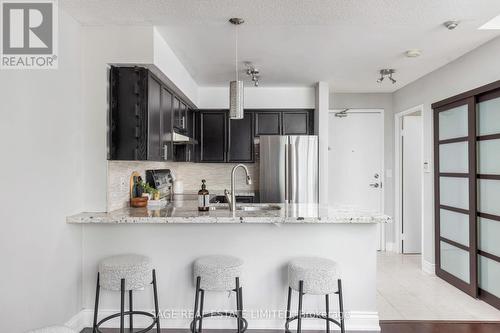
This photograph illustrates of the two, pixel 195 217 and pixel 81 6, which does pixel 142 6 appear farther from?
pixel 195 217

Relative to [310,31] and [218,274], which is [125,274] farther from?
[310,31]

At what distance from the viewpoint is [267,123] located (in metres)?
5.09

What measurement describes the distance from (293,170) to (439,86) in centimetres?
202

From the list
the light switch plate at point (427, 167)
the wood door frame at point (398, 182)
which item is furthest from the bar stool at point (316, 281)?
the wood door frame at point (398, 182)

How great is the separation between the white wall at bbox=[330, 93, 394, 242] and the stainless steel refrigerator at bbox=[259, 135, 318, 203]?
1260mm

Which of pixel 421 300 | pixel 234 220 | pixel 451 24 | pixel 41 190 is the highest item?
pixel 451 24

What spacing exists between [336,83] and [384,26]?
2026mm

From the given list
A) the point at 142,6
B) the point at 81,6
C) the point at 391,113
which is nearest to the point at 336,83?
the point at 391,113

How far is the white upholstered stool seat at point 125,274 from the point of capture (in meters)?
2.37

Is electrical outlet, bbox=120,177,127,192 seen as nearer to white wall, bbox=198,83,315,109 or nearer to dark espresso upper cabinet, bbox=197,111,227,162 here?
dark espresso upper cabinet, bbox=197,111,227,162

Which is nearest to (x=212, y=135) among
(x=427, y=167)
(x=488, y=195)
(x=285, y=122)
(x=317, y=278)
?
(x=285, y=122)

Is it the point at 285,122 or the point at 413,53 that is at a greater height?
the point at 413,53

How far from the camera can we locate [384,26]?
9.41ft

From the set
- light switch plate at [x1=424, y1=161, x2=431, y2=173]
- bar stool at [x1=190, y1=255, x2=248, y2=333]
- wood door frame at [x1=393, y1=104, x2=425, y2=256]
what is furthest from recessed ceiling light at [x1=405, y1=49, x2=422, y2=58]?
bar stool at [x1=190, y1=255, x2=248, y2=333]
